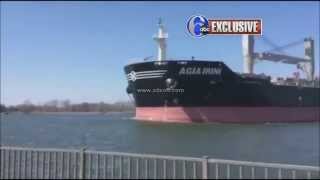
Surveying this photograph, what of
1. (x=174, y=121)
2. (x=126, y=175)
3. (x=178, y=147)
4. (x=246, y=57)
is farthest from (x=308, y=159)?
(x=246, y=57)

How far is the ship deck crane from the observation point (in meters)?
58.4

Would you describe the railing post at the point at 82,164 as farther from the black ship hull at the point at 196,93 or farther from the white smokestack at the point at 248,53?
the white smokestack at the point at 248,53

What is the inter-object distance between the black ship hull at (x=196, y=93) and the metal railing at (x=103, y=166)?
3804 centimetres

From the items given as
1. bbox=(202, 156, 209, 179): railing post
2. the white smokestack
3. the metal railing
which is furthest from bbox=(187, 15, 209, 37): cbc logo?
the white smokestack

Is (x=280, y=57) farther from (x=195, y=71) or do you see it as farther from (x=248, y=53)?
(x=195, y=71)

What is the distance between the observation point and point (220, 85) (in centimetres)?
4744

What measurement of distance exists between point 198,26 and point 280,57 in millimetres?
53331

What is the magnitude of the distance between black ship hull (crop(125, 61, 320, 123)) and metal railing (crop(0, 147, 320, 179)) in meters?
38.0

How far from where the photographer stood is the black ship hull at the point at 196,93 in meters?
46.8

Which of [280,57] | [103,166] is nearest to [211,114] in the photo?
[280,57]

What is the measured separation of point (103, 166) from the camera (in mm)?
7883

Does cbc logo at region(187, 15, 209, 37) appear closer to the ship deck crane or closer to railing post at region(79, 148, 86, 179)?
railing post at region(79, 148, 86, 179)

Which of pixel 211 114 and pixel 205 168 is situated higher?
pixel 205 168

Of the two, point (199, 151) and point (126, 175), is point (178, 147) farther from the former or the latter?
point (126, 175)
